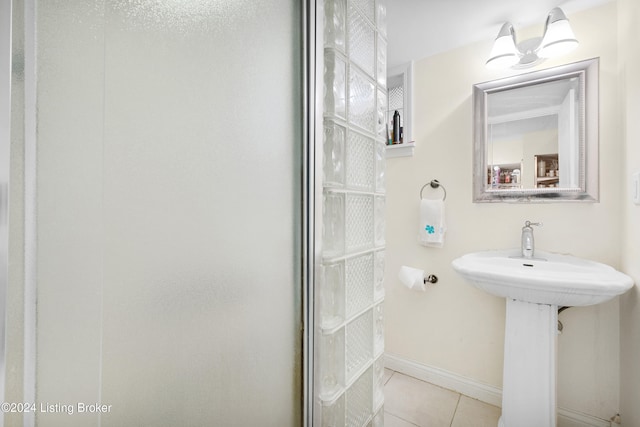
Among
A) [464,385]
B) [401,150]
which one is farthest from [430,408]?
[401,150]

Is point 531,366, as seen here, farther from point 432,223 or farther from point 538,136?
point 538,136

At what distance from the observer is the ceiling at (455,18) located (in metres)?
1.42

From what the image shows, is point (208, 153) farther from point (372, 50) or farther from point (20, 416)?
point (372, 50)

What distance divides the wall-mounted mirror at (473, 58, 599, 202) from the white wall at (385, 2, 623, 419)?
48mm

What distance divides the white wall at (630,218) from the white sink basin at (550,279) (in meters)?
0.13

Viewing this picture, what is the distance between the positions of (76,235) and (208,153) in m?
0.26

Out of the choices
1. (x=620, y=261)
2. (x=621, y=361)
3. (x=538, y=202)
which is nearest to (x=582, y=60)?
(x=538, y=202)

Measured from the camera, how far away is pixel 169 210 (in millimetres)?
527

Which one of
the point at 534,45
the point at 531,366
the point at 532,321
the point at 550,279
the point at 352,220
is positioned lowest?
the point at 531,366

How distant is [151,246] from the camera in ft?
1.65

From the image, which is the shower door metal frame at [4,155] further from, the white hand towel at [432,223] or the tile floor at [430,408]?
the white hand towel at [432,223]

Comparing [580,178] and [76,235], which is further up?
[580,178]

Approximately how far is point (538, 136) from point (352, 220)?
132cm

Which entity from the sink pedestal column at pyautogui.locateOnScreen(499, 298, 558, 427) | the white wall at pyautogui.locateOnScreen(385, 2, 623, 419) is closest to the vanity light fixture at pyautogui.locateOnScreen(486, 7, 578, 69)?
the white wall at pyautogui.locateOnScreen(385, 2, 623, 419)
